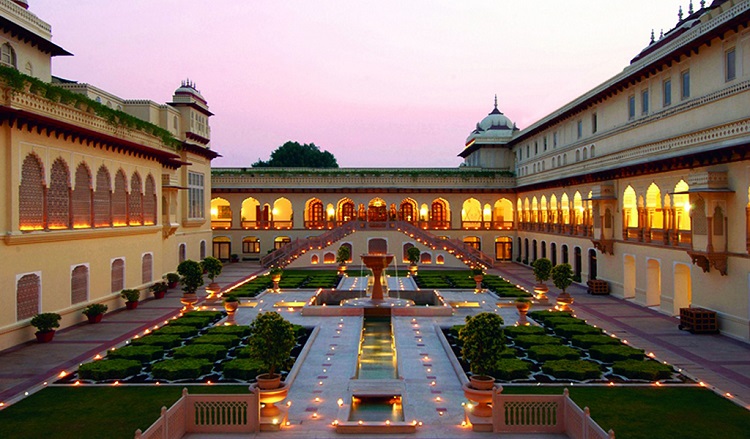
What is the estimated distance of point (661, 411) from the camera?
512 inches

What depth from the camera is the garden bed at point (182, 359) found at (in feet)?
51.8

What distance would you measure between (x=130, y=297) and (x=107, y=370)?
1321cm

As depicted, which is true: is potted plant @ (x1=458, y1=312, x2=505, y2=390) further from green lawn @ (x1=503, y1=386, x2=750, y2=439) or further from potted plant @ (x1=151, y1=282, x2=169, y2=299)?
potted plant @ (x1=151, y1=282, x2=169, y2=299)

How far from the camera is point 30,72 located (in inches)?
1154

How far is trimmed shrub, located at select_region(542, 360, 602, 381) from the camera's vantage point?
1569cm

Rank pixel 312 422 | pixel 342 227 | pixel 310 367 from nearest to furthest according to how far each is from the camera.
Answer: pixel 312 422 → pixel 310 367 → pixel 342 227

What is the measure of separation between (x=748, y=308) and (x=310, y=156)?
7688cm

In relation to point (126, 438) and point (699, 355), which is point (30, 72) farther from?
point (699, 355)

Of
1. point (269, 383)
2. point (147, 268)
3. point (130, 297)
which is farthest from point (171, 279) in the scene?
point (269, 383)

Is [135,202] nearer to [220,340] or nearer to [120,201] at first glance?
[120,201]

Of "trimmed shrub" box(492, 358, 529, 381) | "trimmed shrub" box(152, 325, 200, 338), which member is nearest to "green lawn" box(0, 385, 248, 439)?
"trimmed shrub" box(152, 325, 200, 338)

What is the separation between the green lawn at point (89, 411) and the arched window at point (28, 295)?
729cm

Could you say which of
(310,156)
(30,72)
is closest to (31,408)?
(30,72)

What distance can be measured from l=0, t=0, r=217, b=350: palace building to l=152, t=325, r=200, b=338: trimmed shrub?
15.3 feet
